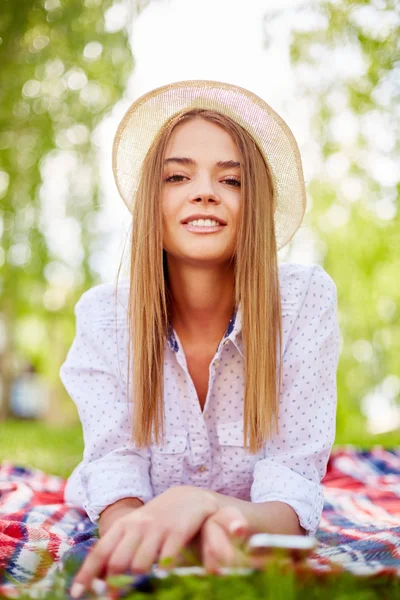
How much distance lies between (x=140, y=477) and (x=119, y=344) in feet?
1.65

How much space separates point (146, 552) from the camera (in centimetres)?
140

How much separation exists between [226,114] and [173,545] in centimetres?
151

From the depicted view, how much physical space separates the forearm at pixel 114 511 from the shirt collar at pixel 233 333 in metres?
0.57

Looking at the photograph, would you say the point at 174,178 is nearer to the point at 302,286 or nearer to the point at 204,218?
the point at 204,218

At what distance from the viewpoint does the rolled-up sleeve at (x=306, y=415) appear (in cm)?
203

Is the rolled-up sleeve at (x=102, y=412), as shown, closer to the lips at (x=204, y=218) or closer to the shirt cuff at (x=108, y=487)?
the shirt cuff at (x=108, y=487)

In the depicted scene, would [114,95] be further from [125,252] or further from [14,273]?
[125,252]

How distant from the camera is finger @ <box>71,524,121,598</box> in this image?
131 cm

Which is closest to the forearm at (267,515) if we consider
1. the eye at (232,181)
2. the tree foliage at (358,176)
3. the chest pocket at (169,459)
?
the chest pocket at (169,459)

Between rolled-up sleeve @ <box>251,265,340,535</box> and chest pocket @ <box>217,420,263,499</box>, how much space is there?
2.9 inches

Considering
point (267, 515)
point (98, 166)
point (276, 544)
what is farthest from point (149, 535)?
point (98, 166)

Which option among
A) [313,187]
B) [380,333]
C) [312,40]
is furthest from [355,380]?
[312,40]

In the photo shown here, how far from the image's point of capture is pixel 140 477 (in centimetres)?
220

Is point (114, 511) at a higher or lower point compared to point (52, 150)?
lower
